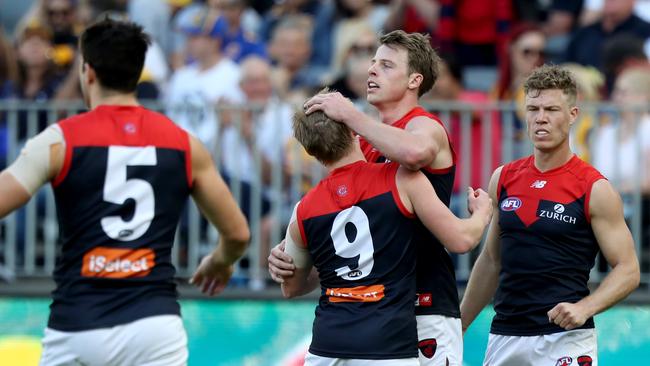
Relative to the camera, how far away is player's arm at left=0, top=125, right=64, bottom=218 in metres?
5.08

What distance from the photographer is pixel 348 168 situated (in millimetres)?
5266

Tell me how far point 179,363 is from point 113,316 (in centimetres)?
36

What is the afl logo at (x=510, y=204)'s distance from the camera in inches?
233

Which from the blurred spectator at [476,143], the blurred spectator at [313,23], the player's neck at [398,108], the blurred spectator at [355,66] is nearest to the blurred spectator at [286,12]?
the blurred spectator at [313,23]

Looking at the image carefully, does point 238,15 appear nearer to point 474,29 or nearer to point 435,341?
point 474,29

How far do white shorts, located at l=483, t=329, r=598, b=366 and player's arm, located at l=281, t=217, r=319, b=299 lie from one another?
1.10 meters

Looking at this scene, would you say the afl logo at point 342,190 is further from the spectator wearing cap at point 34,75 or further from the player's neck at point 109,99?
the spectator wearing cap at point 34,75

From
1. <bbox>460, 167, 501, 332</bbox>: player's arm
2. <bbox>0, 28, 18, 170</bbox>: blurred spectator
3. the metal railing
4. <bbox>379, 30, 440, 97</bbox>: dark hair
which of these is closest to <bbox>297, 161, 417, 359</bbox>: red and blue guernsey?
<bbox>379, 30, 440, 97</bbox>: dark hair

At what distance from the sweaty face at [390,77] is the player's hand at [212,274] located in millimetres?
1249

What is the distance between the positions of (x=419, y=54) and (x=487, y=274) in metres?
1.33

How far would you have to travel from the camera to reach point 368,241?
16.8 feet

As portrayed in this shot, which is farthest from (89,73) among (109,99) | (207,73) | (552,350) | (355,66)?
(207,73)

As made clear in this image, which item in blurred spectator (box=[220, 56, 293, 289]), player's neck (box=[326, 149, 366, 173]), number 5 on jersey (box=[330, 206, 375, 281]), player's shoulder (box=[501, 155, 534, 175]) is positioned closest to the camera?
number 5 on jersey (box=[330, 206, 375, 281])

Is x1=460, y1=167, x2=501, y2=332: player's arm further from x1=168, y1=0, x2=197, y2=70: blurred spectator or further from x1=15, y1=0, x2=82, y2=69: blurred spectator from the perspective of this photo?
x1=15, y1=0, x2=82, y2=69: blurred spectator
